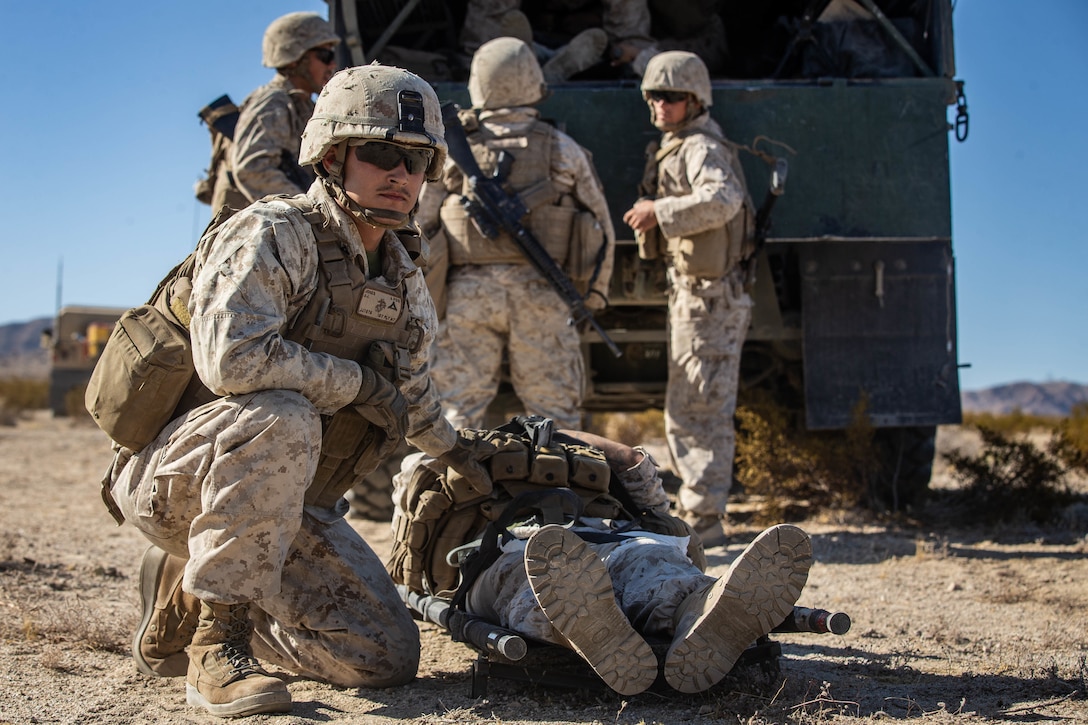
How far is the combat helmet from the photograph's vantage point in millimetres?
2992

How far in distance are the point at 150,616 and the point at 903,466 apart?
4400mm

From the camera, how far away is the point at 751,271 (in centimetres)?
555

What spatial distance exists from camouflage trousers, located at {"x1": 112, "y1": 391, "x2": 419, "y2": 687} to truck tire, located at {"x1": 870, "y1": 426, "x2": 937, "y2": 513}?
3.86m

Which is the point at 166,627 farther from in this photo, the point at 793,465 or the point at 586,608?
the point at 793,465

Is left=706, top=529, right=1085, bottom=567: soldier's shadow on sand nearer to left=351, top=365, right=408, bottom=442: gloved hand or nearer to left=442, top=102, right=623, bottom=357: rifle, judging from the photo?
left=442, top=102, right=623, bottom=357: rifle

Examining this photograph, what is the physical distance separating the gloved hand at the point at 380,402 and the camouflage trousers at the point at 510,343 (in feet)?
7.24

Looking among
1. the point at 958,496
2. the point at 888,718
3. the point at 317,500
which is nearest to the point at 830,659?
the point at 888,718

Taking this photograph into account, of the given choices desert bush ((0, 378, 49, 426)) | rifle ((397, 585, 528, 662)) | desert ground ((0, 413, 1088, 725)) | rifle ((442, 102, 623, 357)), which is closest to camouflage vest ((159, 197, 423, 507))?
rifle ((397, 585, 528, 662))

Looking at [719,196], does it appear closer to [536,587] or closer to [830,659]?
[830,659]

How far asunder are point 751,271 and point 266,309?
326 centimetres

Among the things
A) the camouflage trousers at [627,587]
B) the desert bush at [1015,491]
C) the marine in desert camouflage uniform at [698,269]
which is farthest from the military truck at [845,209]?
the camouflage trousers at [627,587]

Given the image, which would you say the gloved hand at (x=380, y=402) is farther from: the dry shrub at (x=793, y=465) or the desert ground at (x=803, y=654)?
the dry shrub at (x=793, y=465)

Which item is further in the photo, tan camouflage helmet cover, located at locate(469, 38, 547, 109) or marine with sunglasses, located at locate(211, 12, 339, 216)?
marine with sunglasses, located at locate(211, 12, 339, 216)

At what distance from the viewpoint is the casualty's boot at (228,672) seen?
2.67 m
